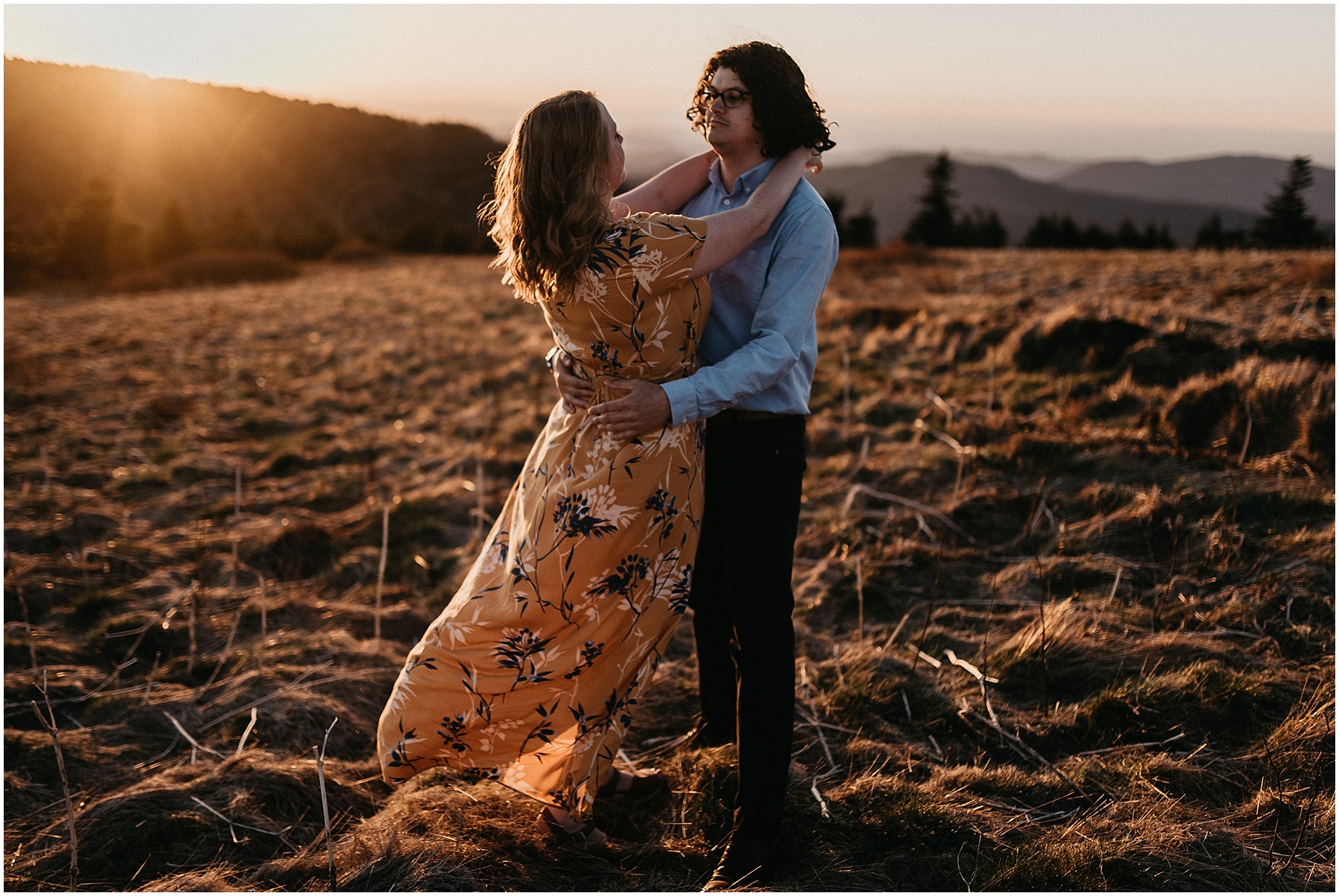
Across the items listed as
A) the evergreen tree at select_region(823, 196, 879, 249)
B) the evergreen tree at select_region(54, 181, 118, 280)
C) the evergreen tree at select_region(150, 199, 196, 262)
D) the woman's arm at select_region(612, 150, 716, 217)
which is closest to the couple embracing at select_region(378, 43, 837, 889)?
the woman's arm at select_region(612, 150, 716, 217)

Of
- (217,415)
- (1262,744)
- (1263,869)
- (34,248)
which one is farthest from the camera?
(34,248)

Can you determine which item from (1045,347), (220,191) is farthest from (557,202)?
(220,191)

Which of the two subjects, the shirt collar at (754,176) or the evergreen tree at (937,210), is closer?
the shirt collar at (754,176)

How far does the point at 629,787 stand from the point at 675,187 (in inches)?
79.9

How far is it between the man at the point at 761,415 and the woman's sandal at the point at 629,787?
1.51ft

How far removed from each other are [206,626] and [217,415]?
4.72 meters

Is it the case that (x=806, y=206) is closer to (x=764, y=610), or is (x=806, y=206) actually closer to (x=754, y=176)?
(x=754, y=176)

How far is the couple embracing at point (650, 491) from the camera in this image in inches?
87.1

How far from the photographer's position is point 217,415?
27.0ft

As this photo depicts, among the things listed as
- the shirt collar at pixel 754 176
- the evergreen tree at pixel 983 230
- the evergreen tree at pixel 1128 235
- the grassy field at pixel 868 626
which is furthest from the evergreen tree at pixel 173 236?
the evergreen tree at pixel 1128 235

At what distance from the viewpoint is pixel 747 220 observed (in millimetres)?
2258

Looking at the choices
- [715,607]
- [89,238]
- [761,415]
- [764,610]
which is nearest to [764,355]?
[761,415]

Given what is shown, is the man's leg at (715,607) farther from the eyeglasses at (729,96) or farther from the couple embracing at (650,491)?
the eyeglasses at (729,96)

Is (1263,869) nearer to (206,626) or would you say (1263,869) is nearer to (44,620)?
(206,626)
